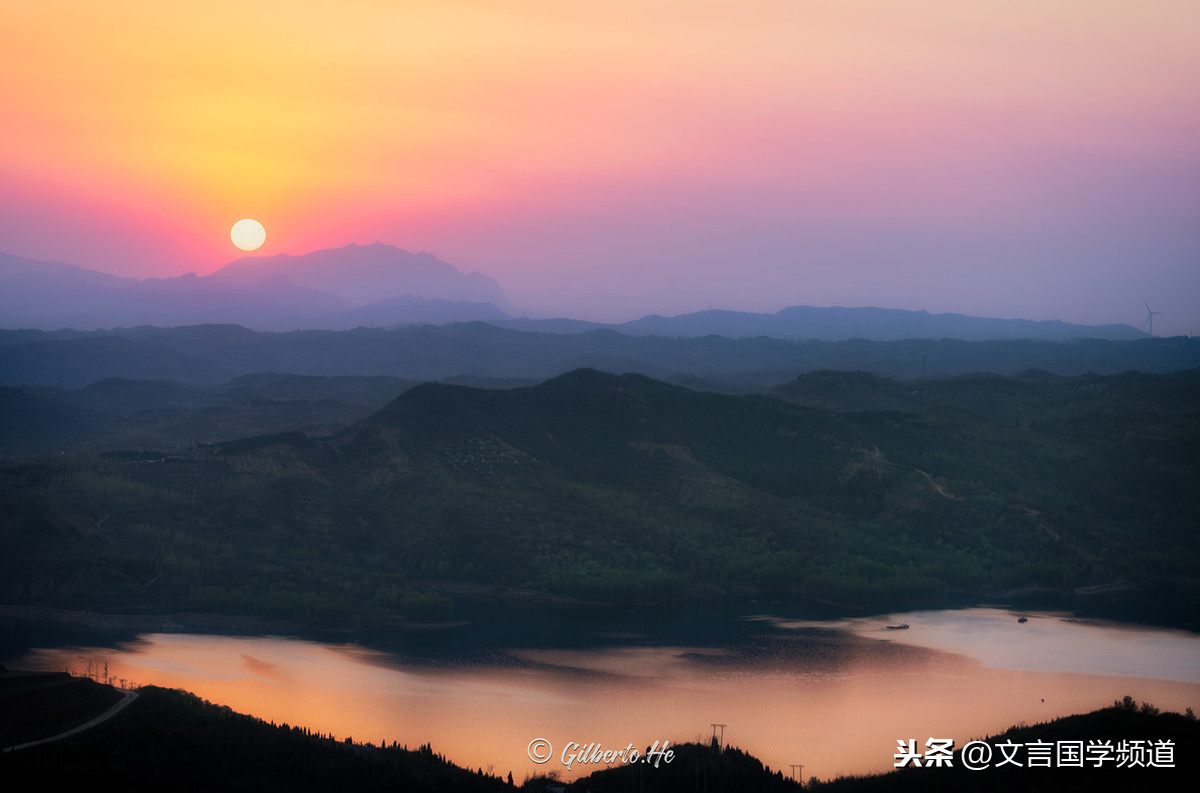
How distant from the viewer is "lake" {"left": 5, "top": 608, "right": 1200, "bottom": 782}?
216ft

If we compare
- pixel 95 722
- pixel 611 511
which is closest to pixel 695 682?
pixel 95 722

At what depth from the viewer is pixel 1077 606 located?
110 metres

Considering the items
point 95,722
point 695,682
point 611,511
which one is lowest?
point 695,682

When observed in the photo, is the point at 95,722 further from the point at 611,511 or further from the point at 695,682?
the point at 611,511

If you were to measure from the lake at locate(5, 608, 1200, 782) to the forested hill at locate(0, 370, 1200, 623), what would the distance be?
12858 millimetres

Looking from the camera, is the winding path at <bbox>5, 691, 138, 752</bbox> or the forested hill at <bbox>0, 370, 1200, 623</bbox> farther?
the forested hill at <bbox>0, 370, 1200, 623</bbox>

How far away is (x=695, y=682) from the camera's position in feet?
257

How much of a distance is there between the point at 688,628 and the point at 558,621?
11.4 m

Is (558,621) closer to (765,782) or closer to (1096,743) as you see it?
(765,782)

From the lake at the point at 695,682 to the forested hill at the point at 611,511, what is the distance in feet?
42.2

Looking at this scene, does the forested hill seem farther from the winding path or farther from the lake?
the winding path

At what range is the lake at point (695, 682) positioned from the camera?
6594cm

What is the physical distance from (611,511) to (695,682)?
4962cm

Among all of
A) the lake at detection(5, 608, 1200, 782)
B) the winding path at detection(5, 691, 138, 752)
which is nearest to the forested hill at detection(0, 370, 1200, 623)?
the lake at detection(5, 608, 1200, 782)
